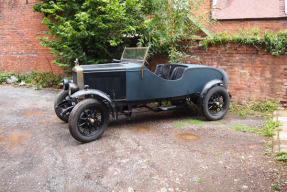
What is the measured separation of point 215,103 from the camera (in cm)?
510

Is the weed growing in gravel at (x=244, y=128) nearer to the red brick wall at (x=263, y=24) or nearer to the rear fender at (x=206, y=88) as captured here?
the rear fender at (x=206, y=88)

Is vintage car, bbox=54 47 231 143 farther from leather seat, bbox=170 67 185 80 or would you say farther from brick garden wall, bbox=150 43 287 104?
brick garden wall, bbox=150 43 287 104

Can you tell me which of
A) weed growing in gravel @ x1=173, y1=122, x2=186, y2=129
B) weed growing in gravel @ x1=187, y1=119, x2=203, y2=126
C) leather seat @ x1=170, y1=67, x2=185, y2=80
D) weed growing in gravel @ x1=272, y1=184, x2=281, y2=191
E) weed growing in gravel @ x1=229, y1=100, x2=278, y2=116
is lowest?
weed growing in gravel @ x1=272, y1=184, x2=281, y2=191

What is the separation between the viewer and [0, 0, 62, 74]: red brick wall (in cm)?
927

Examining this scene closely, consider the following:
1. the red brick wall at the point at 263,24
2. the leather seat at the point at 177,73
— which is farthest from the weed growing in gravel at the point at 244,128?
the red brick wall at the point at 263,24

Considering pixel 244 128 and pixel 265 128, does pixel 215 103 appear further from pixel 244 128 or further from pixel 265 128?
pixel 265 128

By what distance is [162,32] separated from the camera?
648cm

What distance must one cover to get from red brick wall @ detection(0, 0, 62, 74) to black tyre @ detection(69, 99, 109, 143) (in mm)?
5951

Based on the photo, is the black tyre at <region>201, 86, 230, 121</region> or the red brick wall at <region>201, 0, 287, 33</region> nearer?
the black tyre at <region>201, 86, 230, 121</region>

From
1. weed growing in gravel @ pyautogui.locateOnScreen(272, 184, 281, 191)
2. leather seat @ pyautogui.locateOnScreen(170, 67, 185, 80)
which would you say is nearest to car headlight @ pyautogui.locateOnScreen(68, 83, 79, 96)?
leather seat @ pyautogui.locateOnScreen(170, 67, 185, 80)

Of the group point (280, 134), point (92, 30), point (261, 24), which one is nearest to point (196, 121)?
point (280, 134)

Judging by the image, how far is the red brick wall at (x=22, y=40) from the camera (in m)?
9.27

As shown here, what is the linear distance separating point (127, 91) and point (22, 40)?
7.22 m

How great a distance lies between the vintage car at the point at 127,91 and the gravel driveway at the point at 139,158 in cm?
35
